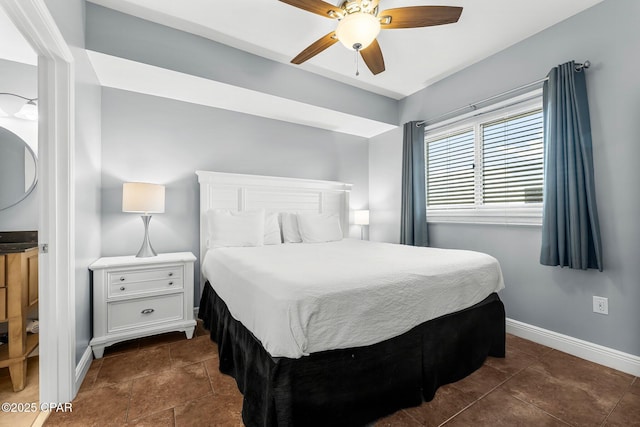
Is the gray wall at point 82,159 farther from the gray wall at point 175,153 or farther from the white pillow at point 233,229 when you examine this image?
the white pillow at point 233,229

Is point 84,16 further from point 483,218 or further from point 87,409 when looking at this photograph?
point 483,218

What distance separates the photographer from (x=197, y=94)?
9.26ft

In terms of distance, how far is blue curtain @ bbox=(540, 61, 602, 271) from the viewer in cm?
202

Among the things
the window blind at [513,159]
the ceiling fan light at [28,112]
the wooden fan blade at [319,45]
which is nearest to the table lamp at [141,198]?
the ceiling fan light at [28,112]

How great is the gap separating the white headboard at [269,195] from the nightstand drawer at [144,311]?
653 millimetres

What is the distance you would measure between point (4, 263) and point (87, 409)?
37.4 inches

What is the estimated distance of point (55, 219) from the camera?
1500 mm

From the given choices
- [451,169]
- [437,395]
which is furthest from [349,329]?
[451,169]

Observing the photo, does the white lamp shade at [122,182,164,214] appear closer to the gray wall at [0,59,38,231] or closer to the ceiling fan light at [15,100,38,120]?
the gray wall at [0,59,38,231]

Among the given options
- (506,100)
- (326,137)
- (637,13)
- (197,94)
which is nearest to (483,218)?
(506,100)

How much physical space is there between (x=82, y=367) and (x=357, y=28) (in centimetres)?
275

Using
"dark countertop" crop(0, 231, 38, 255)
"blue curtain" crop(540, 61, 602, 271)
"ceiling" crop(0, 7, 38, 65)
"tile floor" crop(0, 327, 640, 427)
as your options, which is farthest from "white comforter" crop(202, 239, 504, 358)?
"ceiling" crop(0, 7, 38, 65)

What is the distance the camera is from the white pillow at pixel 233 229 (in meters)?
2.70

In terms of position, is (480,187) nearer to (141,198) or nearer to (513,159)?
(513,159)
